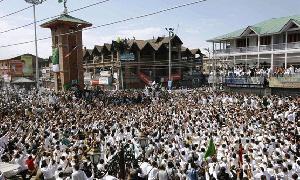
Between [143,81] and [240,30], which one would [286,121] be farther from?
[143,81]

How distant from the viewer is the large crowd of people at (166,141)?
11.6m

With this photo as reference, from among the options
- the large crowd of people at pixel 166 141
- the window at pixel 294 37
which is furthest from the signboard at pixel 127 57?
the large crowd of people at pixel 166 141

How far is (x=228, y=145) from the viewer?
1519 cm

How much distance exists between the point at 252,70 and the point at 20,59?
63900 mm

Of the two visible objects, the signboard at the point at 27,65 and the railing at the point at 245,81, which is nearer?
the railing at the point at 245,81

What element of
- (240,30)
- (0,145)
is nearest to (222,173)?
(0,145)

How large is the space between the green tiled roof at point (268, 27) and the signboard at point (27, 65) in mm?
51053

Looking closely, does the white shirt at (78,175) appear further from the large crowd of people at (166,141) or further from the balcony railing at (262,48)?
the balcony railing at (262,48)

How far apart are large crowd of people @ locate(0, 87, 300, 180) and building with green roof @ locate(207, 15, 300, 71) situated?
13.0 m

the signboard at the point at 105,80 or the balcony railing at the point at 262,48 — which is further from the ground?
the balcony railing at the point at 262,48

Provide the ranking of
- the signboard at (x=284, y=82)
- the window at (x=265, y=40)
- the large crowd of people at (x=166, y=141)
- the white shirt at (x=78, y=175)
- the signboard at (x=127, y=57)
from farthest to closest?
the signboard at (x=127, y=57) < the window at (x=265, y=40) < the signboard at (x=284, y=82) < the large crowd of people at (x=166, y=141) < the white shirt at (x=78, y=175)

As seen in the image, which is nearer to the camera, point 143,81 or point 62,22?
point 62,22

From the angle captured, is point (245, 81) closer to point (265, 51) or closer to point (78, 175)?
point (265, 51)

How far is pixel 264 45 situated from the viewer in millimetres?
42688
